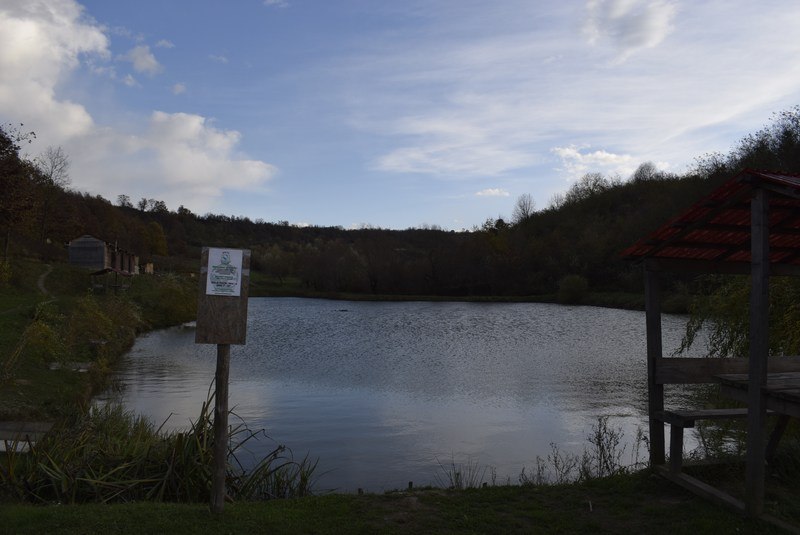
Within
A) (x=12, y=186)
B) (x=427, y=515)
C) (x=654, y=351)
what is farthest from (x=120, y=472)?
(x=12, y=186)

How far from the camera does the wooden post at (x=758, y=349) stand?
508 centimetres

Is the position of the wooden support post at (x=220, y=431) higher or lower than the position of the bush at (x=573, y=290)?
lower

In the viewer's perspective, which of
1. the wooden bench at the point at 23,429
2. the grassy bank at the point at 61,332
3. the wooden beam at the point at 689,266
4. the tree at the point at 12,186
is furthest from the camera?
the tree at the point at 12,186

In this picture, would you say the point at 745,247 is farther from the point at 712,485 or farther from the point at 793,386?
the point at 712,485

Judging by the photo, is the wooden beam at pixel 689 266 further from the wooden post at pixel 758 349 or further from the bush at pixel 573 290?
the bush at pixel 573 290

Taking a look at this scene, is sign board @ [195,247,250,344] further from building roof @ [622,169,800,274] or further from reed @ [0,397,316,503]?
building roof @ [622,169,800,274]

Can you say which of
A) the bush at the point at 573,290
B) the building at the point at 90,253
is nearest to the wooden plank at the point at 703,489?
the building at the point at 90,253

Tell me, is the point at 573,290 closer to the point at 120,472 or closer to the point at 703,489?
the point at 703,489

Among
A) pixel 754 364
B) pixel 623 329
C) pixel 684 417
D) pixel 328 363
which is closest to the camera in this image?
pixel 754 364

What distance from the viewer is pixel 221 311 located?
216 inches

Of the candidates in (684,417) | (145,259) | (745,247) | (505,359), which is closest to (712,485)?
(684,417)

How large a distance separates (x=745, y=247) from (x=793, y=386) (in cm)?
176

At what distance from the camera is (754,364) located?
5219mm

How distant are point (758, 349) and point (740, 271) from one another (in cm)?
191
